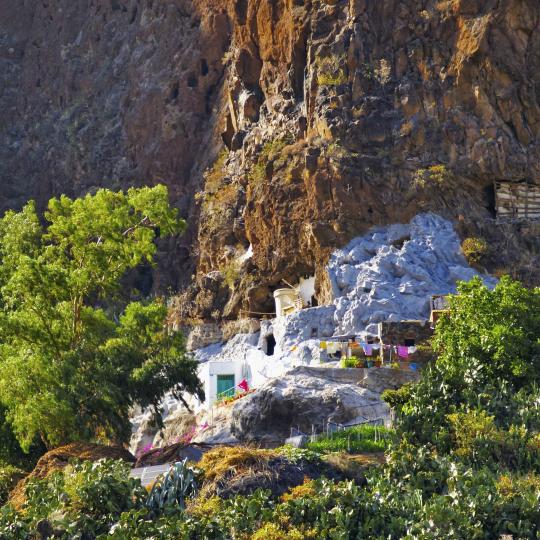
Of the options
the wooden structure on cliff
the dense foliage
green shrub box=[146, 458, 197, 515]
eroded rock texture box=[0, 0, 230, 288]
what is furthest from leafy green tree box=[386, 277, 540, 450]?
eroded rock texture box=[0, 0, 230, 288]

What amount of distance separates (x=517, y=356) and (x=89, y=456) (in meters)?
9.80

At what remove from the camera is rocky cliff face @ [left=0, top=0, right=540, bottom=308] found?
41.7 metres

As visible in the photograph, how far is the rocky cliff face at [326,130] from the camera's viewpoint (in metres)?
41.7

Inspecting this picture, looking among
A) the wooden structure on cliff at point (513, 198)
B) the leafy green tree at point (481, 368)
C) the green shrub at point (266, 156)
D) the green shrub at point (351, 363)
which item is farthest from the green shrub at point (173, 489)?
the green shrub at point (266, 156)

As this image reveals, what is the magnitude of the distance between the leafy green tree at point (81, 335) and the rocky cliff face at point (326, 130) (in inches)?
449

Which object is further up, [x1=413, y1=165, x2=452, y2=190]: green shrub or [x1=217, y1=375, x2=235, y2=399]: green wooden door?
[x1=413, y1=165, x2=452, y2=190]: green shrub

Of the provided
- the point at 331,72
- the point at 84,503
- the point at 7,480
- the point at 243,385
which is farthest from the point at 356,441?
the point at 331,72

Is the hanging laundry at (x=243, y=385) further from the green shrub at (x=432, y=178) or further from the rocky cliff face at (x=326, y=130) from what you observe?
the green shrub at (x=432, y=178)

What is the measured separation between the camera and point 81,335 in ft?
100

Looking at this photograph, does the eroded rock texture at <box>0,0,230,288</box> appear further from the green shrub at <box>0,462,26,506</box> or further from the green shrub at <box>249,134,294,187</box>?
the green shrub at <box>0,462,26,506</box>

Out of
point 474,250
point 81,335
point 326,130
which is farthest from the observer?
point 326,130

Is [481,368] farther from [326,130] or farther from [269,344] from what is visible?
[326,130]

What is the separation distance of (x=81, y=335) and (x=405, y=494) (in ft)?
44.3

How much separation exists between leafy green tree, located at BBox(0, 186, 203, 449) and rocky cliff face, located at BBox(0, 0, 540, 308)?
449 inches
